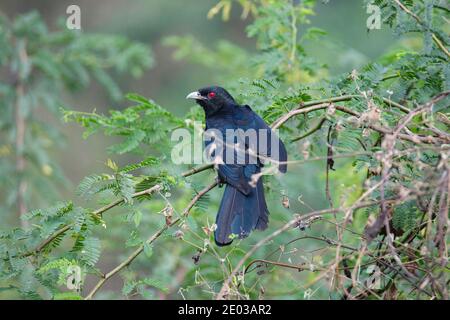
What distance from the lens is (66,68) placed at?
7344 mm

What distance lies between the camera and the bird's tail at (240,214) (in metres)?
4.07

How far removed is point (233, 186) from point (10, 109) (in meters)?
3.51

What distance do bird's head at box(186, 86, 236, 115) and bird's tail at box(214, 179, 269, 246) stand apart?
56.2 inches

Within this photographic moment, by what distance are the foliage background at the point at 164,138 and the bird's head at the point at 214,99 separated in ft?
0.37

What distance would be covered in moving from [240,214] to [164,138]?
40.4 inches

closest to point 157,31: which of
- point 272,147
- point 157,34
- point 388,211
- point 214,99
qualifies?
point 157,34

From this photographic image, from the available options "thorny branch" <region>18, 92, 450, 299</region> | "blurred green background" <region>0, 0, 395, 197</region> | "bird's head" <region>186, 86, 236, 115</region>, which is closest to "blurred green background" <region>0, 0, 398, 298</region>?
"blurred green background" <region>0, 0, 395, 197</region>

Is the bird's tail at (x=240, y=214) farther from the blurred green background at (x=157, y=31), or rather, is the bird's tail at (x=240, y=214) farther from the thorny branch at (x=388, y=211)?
the blurred green background at (x=157, y=31)

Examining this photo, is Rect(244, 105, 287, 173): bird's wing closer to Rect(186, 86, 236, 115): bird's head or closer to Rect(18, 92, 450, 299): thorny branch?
Rect(18, 92, 450, 299): thorny branch

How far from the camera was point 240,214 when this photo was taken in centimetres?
419

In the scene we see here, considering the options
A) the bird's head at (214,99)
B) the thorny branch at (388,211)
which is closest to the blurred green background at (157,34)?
the bird's head at (214,99)

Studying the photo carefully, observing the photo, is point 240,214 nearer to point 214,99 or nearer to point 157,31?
point 214,99

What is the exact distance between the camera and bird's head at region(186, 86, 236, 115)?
224 inches
